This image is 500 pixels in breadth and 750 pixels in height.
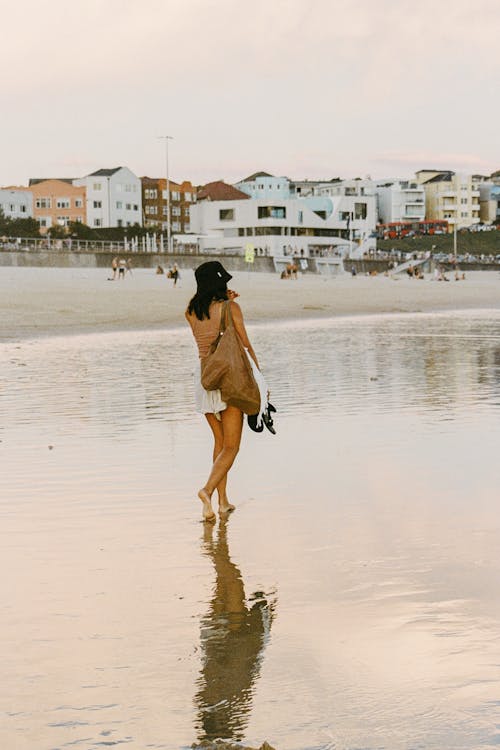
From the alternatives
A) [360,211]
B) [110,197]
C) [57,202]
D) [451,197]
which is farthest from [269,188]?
[451,197]

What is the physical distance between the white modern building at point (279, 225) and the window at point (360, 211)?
4.93 feet

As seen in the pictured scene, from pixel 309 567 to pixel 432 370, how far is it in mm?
10983

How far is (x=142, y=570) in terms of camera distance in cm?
516

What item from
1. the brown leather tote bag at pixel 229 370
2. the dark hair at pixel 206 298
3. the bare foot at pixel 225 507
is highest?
the dark hair at pixel 206 298

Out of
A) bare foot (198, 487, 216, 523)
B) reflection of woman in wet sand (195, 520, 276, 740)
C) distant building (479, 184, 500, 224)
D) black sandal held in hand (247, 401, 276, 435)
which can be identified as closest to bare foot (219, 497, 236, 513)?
bare foot (198, 487, 216, 523)

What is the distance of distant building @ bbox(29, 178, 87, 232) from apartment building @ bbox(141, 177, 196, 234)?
41.0ft

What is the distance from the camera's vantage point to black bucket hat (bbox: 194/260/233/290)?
6535 millimetres

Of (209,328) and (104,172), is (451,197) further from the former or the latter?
(209,328)

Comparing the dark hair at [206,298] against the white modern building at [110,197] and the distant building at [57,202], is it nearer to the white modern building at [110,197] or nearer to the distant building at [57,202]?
the distant building at [57,202]

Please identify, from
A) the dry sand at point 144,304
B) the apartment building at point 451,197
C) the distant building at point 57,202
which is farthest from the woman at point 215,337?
the apartment building at point 451,197

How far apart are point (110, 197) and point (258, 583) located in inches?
5027

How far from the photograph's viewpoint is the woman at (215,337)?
6.54m

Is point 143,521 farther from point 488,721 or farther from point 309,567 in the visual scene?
point 488,721

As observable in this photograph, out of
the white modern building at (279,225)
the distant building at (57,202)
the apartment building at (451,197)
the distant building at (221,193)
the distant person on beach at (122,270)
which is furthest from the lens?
the apartment building at (451,197)
